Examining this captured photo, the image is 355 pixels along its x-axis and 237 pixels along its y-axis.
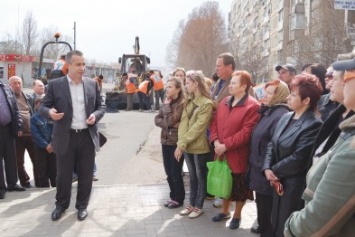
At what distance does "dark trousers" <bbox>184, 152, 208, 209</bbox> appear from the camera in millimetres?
4664

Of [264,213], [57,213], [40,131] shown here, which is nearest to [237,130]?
[264,213]

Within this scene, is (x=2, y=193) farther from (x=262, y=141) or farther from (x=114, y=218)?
(x=262, y=141)

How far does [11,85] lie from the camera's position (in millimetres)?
6055

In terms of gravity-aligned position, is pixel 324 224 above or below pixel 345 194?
below

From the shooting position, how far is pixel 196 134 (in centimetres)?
452

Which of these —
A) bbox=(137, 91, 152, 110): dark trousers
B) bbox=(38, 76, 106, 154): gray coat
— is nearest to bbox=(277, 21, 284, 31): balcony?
bbox=(137, 91, 152, 110): dark trousers

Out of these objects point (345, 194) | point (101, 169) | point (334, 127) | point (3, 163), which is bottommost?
point (101, 169)

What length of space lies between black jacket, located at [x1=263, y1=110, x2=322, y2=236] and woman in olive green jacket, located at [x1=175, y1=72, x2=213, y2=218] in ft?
4.27

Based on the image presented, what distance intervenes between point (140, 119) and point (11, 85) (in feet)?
28.6

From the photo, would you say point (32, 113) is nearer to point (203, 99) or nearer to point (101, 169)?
point (101, 169)

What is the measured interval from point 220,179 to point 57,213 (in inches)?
81.2

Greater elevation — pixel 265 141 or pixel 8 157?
pixel 265 141

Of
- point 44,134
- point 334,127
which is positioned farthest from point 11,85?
point 334,127

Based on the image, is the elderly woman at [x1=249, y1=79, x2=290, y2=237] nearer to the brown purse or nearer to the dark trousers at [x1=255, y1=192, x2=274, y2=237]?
the dark trousers at [x1=255, y1=192, x2=274, y2=237]
